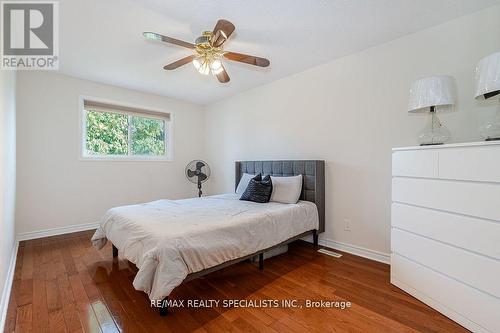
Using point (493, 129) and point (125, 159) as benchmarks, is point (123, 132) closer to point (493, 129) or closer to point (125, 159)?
point (125, 159)

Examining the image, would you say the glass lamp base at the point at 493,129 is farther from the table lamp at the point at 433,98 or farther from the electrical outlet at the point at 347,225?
the electrical outlet at the point at 347,225

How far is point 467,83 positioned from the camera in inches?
77.1

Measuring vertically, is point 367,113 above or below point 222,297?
above

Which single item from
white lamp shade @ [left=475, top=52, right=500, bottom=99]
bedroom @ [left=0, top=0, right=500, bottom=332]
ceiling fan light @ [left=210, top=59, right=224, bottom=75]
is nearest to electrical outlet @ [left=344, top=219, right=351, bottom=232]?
bedroom @ [left=0, top=0, right=500, bottom=332]

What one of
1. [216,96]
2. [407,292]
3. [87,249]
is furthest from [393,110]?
[87,249]

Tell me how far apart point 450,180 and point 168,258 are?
6.72ft

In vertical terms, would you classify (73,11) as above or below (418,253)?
above

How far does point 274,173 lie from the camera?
3.40 m

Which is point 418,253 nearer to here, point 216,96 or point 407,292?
point 407,292

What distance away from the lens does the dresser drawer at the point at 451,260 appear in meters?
1.35

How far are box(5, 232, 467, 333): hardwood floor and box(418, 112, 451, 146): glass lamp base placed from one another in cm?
129

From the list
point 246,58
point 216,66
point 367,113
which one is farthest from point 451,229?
point 216,66

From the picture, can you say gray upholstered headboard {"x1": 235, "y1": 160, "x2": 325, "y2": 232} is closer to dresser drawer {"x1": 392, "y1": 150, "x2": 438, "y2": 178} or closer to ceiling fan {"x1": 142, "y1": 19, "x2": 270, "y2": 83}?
dresser drawer {"x1": 392, "y1": 150, "x2": 438, "y2": 178}

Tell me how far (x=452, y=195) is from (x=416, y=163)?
0.35 metres
